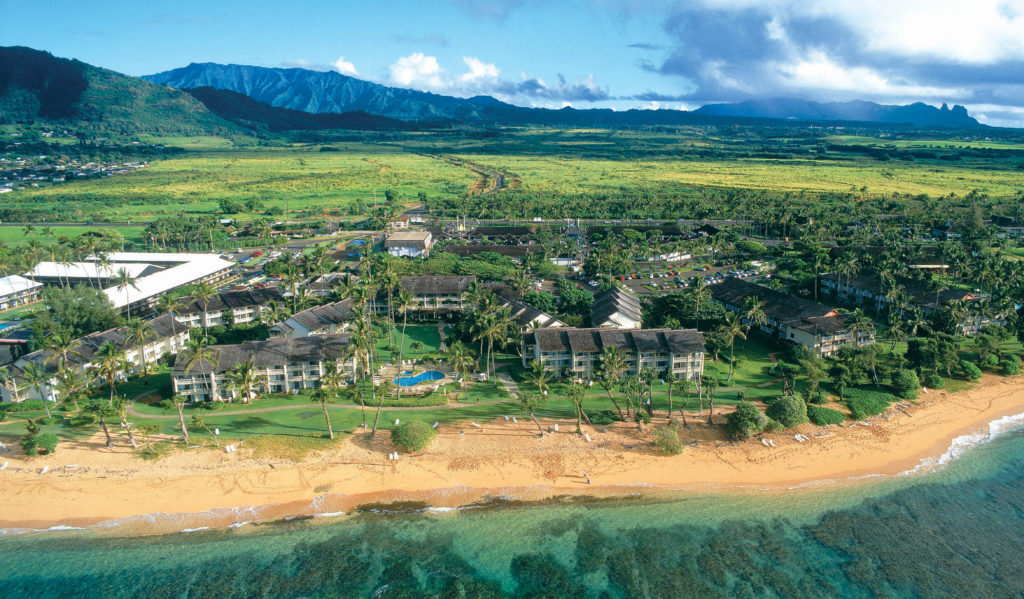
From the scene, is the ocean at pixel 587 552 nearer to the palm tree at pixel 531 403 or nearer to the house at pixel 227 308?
the palm tree at pixel 531 403

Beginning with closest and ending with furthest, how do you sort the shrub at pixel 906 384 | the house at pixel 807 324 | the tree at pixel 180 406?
the tree at pixel 180 406
the shrub at pixel 906 384
the house at pixel 807 324

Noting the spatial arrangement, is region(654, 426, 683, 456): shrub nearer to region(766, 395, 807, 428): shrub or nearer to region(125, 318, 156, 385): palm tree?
region(766, 395, 807, 428): shrub

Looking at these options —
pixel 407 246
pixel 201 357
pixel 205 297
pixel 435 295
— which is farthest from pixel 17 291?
pixel 435 295

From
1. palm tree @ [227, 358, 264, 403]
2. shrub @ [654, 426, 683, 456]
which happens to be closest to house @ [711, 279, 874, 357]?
shrub @ [654, 426, 683, 456]

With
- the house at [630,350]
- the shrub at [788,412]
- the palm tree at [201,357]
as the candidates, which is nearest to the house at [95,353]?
the palm tree at [201,357]

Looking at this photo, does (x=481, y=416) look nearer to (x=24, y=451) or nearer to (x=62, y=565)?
(x=62, y=565)

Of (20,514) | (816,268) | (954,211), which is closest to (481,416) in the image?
(20,514)
